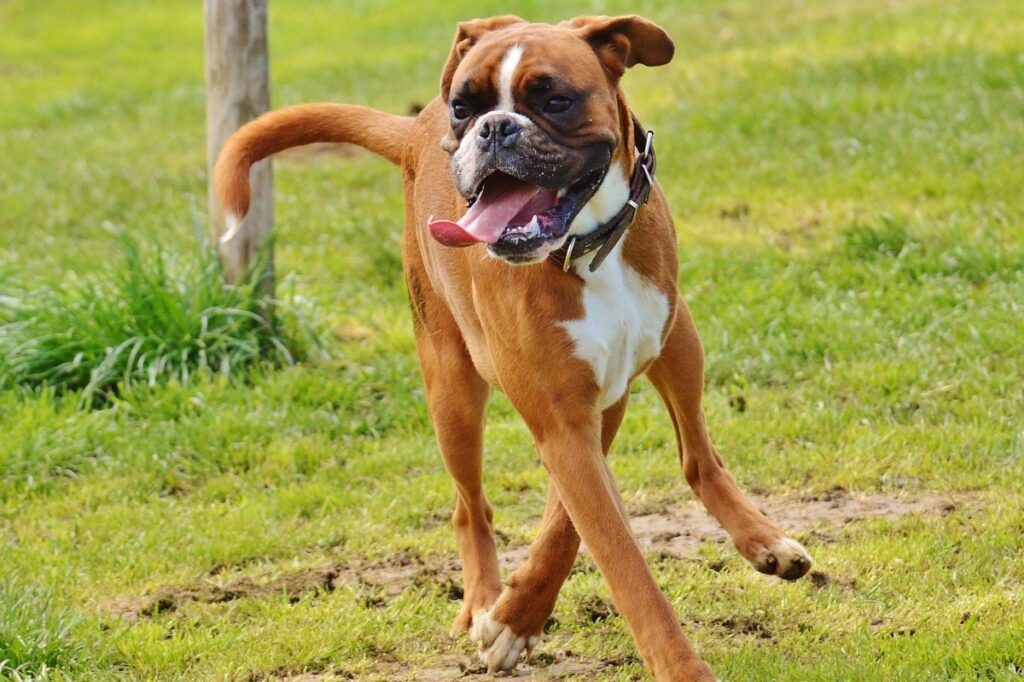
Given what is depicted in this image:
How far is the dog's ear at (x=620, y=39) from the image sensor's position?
386cm

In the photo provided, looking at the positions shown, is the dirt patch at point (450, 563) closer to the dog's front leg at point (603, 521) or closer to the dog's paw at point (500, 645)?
the dog's paw at point (500, 645)

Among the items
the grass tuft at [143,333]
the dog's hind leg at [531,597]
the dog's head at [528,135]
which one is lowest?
the grass tuft at [143,333]

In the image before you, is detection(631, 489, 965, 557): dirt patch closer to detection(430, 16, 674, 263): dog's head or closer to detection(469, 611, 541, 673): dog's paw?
detection(469, 611, 541, 673): dog's paw

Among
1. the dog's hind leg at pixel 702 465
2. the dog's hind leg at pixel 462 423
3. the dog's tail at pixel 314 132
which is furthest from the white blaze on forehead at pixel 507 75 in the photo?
the dog's tail at pixel 314 132

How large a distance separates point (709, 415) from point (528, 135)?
281 centimetres

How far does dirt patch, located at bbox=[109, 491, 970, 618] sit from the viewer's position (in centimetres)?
500

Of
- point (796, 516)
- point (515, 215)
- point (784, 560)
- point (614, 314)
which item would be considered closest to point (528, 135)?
point (515, 215)

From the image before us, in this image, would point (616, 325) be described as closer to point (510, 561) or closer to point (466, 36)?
point (466, 36)

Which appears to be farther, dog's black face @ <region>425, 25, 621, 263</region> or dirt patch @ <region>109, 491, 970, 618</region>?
dirt patch @ <region>109, 491, 970, 618</region>

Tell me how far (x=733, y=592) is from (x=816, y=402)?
1706 mm

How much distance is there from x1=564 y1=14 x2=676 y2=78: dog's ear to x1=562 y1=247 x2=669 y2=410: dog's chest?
488mm

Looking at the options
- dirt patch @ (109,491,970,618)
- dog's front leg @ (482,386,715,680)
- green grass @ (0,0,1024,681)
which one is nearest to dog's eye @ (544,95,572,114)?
dog's front leg @ (482,386,715,680)

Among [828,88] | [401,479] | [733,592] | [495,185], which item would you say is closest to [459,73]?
[495,185]

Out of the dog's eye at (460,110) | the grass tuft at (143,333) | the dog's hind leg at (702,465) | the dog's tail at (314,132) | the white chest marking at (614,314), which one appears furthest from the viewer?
the grass tuft at (143,333)
